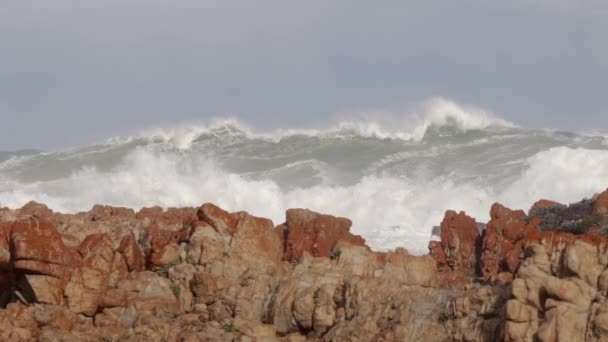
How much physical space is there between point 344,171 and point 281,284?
3789 cm

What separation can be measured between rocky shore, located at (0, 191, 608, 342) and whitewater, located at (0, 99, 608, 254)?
35.9ft

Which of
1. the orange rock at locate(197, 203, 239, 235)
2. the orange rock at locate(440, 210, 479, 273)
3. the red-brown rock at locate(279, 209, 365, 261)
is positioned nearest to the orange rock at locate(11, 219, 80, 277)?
the orange rock at locate(197, 203, 239, 235)

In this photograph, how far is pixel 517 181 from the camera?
5169 centimetres

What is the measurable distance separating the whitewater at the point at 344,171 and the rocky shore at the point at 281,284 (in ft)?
35.9

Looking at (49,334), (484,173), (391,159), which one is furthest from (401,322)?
(391,159)

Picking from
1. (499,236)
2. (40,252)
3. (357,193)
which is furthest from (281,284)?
(357,193)

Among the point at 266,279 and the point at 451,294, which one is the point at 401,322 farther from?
the point at 266,279

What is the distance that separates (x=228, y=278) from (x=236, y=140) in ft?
154

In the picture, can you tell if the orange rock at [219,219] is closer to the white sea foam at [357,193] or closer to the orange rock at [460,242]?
the orange rock at [460,242]

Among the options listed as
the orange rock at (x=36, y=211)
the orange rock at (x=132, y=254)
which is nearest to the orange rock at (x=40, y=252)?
the orange rock at (x=132, y=254)

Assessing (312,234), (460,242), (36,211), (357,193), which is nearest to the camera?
(312,234)

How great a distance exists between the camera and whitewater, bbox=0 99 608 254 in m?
48.3

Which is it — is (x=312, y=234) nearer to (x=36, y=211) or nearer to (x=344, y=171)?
(x=36, y=211)

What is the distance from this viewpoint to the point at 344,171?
58.8m
